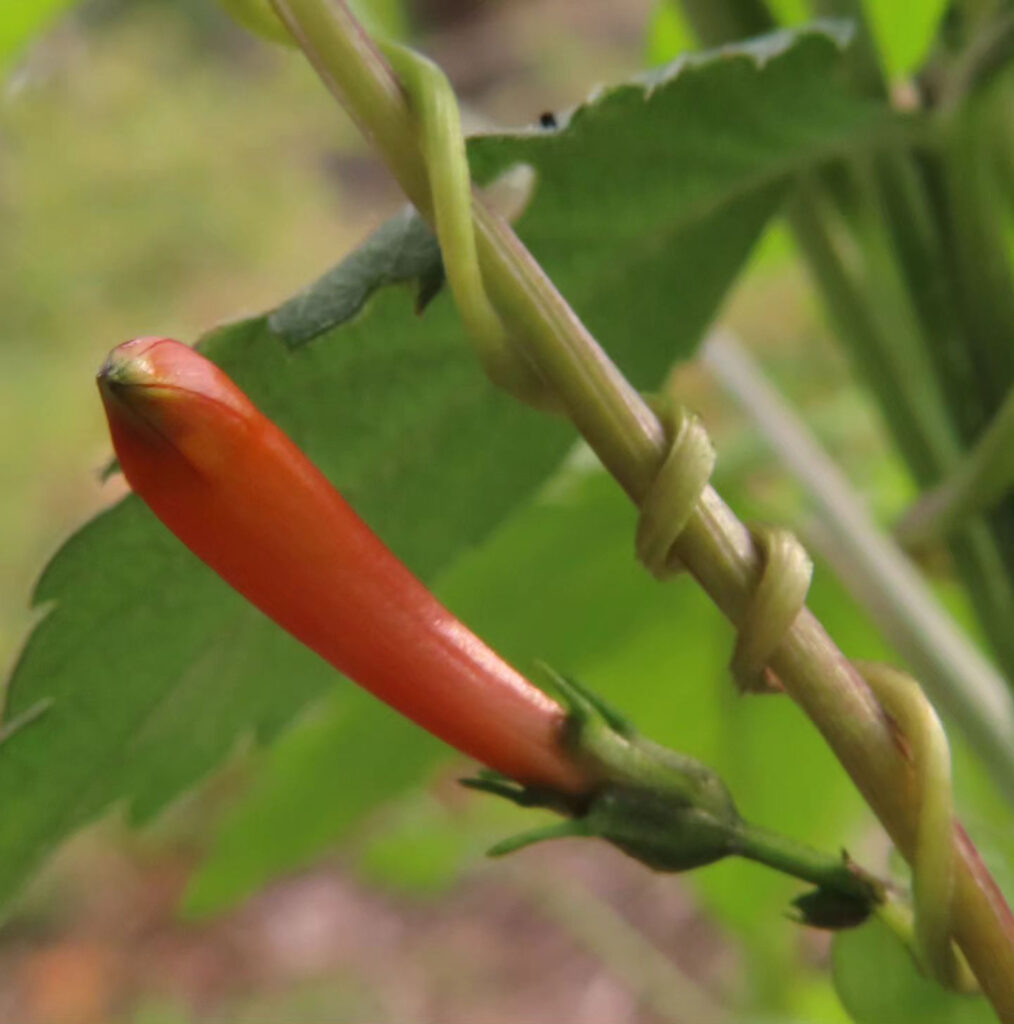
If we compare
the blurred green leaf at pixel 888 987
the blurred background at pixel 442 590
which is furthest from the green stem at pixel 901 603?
the blurred green leaf at pixel 888 987

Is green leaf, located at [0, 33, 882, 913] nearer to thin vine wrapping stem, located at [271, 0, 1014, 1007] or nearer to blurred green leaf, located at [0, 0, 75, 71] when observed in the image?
thin vine wrapping stem, located at [271, 0, 1014, 1007]

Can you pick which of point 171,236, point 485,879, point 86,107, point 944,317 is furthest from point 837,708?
point 86,107

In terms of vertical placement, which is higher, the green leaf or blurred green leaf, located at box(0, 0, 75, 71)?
blurred green leaf, located at box(0, 0, 75, 71)

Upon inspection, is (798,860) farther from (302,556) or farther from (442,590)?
(442,590)

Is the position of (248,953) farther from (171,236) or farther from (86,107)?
(86,107)

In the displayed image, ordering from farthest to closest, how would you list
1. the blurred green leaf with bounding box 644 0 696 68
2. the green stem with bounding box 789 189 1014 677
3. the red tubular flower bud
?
the blurred green leaf with bounding box 644 0 696 68
the green stem with bounding box 789 189 1014 677
the red tubular flower bud

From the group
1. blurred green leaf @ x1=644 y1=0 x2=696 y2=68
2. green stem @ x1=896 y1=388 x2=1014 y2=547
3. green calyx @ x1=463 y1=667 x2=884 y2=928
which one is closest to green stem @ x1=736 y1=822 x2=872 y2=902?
green calyx @ x1=463 y1=667 x2=884 y2=928
